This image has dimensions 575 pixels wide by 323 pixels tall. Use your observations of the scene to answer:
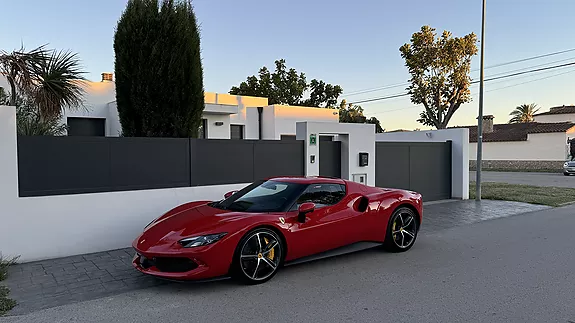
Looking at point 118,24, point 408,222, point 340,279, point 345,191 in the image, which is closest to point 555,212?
point 408,222

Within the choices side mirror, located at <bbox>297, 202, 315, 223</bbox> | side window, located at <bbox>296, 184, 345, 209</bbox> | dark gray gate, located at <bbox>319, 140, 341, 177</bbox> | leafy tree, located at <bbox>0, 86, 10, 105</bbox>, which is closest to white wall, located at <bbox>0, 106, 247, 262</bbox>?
leafy tree, located at <bbox>0, 86, 10, 105</bbox>

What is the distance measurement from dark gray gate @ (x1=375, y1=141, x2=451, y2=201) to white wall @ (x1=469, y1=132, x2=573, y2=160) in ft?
101

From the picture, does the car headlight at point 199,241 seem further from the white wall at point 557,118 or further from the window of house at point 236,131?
the white wall at point 557,118

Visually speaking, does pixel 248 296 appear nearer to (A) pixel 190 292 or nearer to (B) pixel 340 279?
(A) pixel 190 292

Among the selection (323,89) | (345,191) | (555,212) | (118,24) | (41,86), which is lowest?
(555,212)

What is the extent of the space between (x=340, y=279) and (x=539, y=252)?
3.54m

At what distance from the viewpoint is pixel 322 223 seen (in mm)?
5617

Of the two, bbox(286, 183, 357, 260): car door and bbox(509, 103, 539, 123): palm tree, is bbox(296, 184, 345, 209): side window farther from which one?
bbox(509, 103, 539, 123): palm tree

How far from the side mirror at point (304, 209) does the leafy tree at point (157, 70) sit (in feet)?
13.4

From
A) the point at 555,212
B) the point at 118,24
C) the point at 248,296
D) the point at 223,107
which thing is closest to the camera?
the point at 248,296

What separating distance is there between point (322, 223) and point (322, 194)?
0.49 m

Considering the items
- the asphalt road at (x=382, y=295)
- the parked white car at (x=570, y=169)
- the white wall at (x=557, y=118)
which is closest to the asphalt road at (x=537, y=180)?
the parked white car at (x=570, y=169)

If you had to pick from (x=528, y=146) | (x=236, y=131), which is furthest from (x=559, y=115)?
(x=236, y=131)

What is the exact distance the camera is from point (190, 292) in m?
4.76
